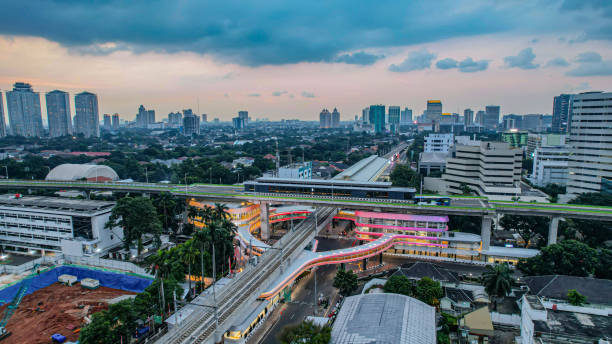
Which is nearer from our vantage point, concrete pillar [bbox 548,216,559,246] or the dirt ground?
the dirt ground

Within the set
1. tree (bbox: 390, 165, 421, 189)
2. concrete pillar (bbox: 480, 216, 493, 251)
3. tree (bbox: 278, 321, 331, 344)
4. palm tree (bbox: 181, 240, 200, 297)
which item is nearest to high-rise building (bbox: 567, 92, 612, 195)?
tree (bbox: 390, 165, 421, 189)

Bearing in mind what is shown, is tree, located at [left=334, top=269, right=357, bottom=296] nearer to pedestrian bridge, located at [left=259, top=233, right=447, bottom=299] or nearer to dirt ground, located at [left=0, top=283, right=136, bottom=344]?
pedestrian bridge, located at [left=259, top=233, right=447, bottom=299]

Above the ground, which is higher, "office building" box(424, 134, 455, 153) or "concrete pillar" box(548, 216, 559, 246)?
"office building" box(424, 134, 455, 153)

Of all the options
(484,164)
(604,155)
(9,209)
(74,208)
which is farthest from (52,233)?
(604,155)

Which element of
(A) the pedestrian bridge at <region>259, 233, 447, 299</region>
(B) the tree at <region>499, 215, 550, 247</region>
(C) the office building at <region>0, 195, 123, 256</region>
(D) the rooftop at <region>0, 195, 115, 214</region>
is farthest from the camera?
(B) the tree at <region>499, 215, 550, 247</region>

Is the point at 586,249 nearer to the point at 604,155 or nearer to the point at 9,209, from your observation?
the point at 604,155

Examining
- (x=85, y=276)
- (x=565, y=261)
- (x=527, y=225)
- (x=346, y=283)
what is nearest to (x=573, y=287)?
(x=565, y=261)

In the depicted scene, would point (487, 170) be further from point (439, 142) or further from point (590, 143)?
point (439, 142)
